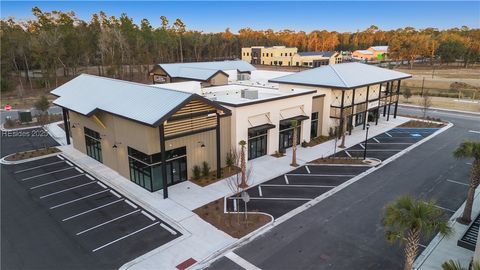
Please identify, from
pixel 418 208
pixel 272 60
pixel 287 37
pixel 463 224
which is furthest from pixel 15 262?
pixel 287 37

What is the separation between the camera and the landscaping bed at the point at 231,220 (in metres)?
16.5

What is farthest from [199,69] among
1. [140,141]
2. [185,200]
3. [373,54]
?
[373,54]

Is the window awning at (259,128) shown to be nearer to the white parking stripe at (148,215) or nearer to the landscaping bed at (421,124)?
the white parking stripe at (148,215)

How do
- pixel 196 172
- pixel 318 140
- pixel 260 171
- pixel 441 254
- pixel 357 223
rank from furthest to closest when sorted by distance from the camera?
pixel 318 140 → pixel 260 171 → pixel 196 172 → pixel 357 223 → pixel 441 254

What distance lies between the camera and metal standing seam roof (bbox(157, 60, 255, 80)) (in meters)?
42.8

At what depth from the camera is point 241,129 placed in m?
24.6

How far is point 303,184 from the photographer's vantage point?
22000 millimetres

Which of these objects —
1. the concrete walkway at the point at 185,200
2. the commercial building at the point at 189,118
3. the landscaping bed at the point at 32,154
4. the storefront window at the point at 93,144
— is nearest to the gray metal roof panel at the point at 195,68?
the commercial building at the point at 189,118

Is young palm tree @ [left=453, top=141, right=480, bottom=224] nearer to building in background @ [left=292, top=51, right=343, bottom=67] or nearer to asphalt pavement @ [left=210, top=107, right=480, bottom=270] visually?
asphalt pavement @ [left=210, top=107, right=480, bottom=270]

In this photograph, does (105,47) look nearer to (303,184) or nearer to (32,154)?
(32,154)

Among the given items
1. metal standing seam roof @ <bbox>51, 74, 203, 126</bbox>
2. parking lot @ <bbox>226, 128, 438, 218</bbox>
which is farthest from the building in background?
metal standing seam roof @ <bbox>51, 74, 203, 126</bbox>

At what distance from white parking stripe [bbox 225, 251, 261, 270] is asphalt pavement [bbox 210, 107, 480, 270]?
0.60 ft

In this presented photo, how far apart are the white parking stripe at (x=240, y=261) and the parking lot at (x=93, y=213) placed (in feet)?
10.6

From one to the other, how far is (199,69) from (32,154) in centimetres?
2300
